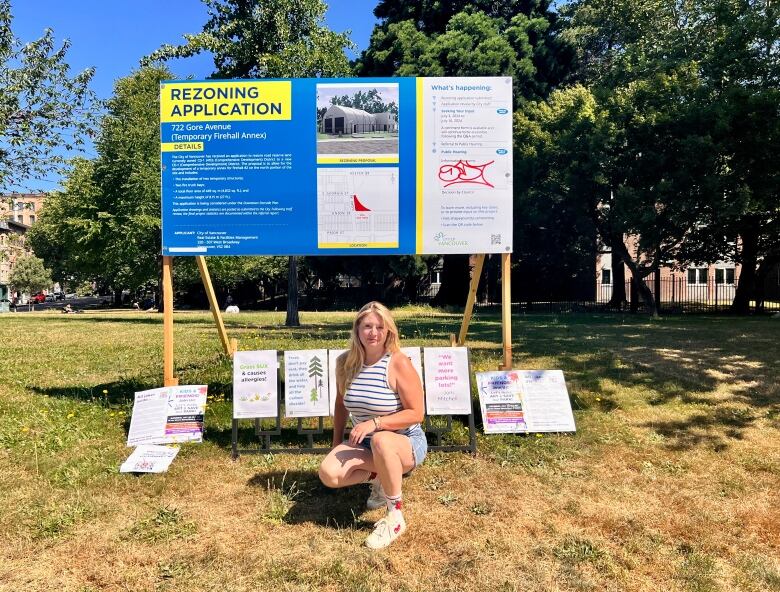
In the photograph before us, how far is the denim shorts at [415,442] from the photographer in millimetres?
3889

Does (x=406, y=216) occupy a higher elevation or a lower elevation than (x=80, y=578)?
higher

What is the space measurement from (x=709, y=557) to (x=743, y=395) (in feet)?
14.2

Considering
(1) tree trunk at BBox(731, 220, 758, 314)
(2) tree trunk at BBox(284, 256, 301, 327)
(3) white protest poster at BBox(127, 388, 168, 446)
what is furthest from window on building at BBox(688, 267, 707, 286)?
(3) white protest poster at BBox(127, 388, 168, 446)

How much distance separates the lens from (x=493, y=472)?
15.5ft

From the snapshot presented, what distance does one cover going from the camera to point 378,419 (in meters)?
3.80

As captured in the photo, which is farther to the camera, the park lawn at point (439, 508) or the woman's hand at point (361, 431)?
the woman's hand at point (361, 431)

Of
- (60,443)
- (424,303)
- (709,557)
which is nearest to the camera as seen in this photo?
(709,557)

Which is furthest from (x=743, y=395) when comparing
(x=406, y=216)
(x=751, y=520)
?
(x=406, y=216)

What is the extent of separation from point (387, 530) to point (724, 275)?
45.8 m

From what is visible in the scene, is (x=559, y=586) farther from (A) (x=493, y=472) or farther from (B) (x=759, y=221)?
(B) (x=759, y=221)

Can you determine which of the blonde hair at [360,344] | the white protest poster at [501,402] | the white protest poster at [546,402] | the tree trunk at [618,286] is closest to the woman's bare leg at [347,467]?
the blonde hair at [360,344]

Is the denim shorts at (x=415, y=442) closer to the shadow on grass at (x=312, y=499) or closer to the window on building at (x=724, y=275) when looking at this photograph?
the shadow on grass at (x=312, y=499)

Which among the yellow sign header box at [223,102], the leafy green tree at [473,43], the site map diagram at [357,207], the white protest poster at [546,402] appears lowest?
the white protest poster at [546,402]

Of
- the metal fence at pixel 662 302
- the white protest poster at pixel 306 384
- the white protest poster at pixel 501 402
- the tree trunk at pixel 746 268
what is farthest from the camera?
the metal fence at pixel 662 302
